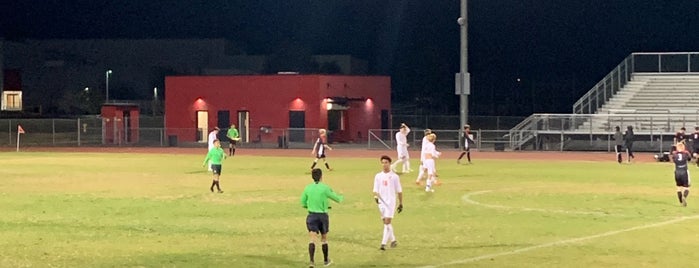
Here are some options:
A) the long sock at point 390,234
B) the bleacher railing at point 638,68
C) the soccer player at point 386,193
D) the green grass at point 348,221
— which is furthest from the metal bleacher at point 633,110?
the soccer player at point 386,193

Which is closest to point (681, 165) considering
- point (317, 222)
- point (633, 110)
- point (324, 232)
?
point (324, 232)

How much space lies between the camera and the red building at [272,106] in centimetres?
6850

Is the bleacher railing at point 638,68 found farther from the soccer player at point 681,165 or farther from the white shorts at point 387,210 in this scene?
the white shorts at point 387,210

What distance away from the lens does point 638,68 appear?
222 ft

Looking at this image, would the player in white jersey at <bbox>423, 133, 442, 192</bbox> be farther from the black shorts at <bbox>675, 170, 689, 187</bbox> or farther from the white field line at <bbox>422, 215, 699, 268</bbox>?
the white field line at <bbox>422, 215, 699, 268</bbox>

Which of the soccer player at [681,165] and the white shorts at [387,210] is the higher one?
the soccer player at [681,165]

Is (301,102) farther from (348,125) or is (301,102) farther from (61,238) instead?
(61,238)

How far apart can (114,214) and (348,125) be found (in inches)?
1892

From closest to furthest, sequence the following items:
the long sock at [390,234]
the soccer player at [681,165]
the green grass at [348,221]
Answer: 1. the green grass at [348,221]
2. the long sock at [390,234]
3. the soccer player at [681,165]

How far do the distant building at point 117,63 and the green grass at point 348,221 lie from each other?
94.4 metres

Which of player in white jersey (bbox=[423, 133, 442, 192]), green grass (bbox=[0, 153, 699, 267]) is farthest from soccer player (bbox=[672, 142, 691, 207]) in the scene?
player in white jersey (bbox=[423, 133, 442, 192])

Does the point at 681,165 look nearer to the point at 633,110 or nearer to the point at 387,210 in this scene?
the point at 387,210

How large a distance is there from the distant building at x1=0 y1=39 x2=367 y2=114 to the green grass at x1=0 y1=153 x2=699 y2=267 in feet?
310

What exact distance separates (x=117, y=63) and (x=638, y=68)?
87725 mm
